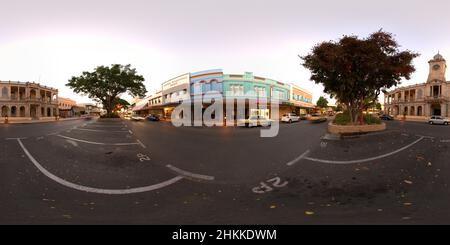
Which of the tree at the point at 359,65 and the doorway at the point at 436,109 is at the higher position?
the tree at the point at 359,65

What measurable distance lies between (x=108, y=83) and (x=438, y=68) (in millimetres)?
76497

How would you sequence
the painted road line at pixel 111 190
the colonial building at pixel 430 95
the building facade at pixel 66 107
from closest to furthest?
1. the painted road line at pixel 111 190
2. the colonial building at pixel 430 95
3. the building facade at pixel 66 107

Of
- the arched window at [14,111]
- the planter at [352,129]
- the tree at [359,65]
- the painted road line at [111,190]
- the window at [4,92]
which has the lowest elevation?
the painted road line at [111,190]

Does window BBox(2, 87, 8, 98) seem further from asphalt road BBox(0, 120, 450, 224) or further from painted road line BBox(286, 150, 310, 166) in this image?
painted road line BBox(286, 150, 310, 166)

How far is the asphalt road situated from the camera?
4.23 meters

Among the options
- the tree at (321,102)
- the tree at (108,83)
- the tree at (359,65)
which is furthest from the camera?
the tree at (321,102)

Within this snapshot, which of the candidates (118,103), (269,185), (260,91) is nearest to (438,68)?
(260,91)

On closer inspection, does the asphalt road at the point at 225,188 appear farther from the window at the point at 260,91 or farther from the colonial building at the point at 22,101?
the colonial building at the point at 22,101

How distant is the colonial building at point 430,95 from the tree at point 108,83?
55.8 m

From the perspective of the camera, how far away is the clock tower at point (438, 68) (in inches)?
2235

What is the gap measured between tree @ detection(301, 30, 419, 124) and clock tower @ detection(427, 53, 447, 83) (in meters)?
54.2

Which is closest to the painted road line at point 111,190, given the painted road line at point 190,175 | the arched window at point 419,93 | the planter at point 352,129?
the painted road line at point 190,175

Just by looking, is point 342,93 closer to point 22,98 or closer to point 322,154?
point 322,154

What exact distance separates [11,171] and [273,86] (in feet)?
140
